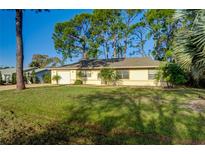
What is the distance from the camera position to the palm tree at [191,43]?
677 cm

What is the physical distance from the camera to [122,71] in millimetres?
20344

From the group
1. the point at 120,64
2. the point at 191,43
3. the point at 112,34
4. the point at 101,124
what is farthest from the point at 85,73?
the point at 101,124

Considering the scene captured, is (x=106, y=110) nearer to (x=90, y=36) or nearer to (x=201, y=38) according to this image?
(x=201, y=38)

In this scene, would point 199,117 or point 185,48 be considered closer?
point 199,117

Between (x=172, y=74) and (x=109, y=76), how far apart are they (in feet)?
17.5

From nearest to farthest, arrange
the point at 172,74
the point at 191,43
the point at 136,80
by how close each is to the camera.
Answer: the point at 191,43, the point at 172,74, the point at 136,80

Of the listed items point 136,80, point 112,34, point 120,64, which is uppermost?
point 112,34

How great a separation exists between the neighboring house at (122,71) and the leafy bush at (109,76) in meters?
0.41

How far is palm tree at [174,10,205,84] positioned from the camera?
6773mm

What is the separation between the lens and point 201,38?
678cm

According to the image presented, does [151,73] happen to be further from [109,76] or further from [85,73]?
[85,73]

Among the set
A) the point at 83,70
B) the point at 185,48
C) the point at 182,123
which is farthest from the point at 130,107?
the point at 83,70

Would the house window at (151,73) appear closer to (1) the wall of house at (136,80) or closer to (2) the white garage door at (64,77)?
(1) the wall of house at (136,80)
